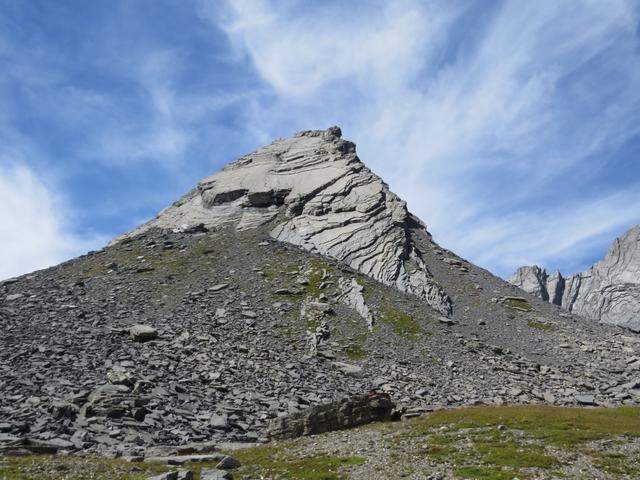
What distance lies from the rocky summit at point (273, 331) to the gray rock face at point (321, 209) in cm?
47

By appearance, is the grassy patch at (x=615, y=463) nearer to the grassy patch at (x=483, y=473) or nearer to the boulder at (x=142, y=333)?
the grassy patch at (x=483, y=473)

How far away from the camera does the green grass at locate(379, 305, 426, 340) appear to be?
81.2m

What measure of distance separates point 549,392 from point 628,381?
14814 millimetres

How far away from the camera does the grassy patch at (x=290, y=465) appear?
27.5 m

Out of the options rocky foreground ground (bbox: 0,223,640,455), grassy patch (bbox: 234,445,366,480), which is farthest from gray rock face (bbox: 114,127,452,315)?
grassy patch (bbox: 234,445,366,480)

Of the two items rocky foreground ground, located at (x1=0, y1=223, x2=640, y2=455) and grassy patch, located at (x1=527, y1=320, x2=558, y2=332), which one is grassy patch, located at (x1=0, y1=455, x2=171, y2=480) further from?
grassy patch, located at (x1=527, y1=320, x2=558, y2=332)

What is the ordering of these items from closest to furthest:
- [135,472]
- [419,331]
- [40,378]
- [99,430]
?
[135,472]
[99,430]
[40,378]
[419,331]

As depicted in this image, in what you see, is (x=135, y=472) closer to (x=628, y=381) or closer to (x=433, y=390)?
(x=433, y=390)

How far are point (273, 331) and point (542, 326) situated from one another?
52318mm

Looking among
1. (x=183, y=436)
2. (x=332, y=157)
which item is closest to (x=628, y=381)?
(x=183, y=436)

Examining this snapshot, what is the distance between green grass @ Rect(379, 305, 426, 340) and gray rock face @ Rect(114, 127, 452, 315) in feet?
41.3

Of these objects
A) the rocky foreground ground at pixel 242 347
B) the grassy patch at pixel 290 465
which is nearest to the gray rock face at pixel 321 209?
the rocky foreground ground at pixel 242 347

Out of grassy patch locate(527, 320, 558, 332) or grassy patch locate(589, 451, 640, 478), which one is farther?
grassy patch locate(527, 320, 558, 332)

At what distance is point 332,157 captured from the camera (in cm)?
13875
